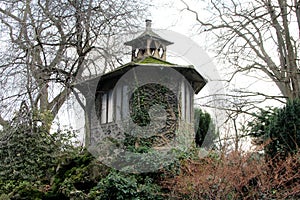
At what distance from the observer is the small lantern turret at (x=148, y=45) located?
869cm

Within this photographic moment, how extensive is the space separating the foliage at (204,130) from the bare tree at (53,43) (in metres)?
4.24

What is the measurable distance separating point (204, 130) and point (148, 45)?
4.59 metres

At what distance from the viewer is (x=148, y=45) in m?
8.86

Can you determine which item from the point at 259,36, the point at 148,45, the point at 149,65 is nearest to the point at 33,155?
the point at 149,65

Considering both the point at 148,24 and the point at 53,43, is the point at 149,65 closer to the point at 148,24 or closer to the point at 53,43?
the point at 148,24

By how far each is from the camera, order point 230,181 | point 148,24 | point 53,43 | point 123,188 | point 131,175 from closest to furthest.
Result: point 230,181, point 123,188, point 131,175, point 53,43, point 148,24

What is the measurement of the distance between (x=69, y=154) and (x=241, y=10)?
5502 millimetres

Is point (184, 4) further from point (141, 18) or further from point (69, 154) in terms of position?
point (69, 154)

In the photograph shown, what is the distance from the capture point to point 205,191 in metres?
6.61

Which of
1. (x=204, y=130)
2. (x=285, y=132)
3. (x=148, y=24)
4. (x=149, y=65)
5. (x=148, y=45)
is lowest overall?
(x=285, y=132)

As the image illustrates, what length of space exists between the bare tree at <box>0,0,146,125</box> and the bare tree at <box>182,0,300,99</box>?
2.87 metres

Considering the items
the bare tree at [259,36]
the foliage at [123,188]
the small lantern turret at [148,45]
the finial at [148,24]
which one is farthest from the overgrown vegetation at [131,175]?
the finial at [148,24]

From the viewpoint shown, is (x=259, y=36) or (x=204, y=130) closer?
(x=259, y=36)

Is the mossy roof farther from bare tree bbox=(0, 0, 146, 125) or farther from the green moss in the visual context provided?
bare tree bbox=(0, 0, 146, 125)
